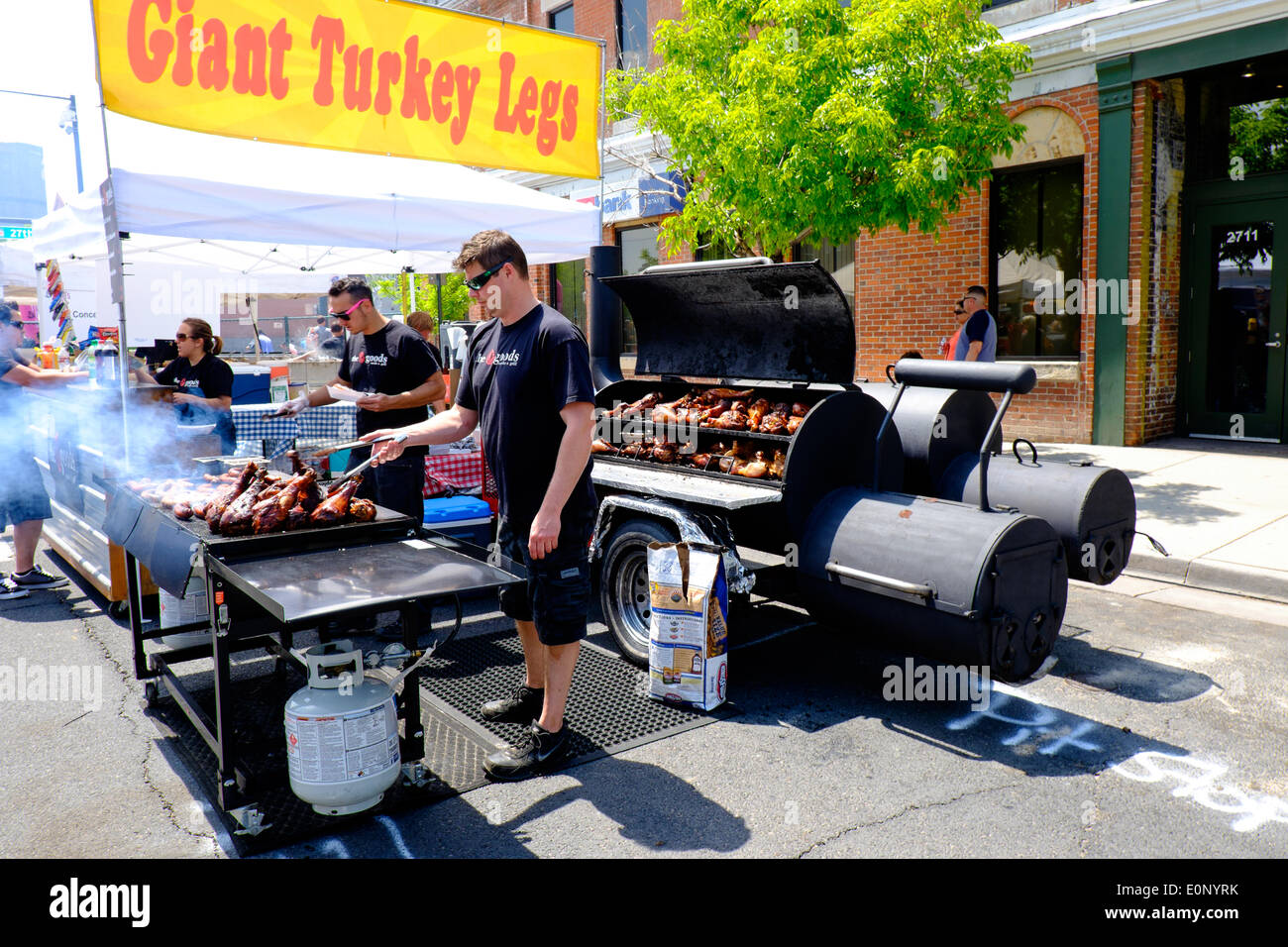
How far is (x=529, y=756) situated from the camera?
399 cm

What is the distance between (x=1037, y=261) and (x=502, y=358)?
1044 cm

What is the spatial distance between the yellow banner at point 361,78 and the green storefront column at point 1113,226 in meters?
6.74

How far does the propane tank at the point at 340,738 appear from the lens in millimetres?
3465

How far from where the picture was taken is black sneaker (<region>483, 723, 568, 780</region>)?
3.92 metres

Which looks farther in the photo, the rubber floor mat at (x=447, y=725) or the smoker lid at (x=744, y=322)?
the smoker lid at (x=744, y=322)

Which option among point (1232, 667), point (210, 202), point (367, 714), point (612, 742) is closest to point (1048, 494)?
point (1232, 667)

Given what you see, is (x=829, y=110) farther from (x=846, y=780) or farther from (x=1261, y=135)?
(x=1261, y=135)

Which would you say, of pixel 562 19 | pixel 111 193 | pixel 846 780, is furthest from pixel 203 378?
pixel 562 19

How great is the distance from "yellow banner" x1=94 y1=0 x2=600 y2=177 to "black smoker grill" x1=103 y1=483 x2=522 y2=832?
345cm

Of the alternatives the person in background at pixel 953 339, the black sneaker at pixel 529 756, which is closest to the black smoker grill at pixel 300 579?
the black sneaker at pixel 529 756

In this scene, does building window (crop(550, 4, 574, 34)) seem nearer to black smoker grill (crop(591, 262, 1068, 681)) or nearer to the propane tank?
black smoker grill (crop(591, 262, 1068, 681))

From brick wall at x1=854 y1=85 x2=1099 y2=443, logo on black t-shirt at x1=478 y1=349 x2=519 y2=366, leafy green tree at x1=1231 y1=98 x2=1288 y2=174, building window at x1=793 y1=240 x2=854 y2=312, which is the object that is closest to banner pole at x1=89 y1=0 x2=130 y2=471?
logo on black t-shirt at x1=478 y1=349 x2=519 y2=366

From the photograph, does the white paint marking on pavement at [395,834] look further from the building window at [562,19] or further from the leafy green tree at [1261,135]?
the building window at [562,19]
